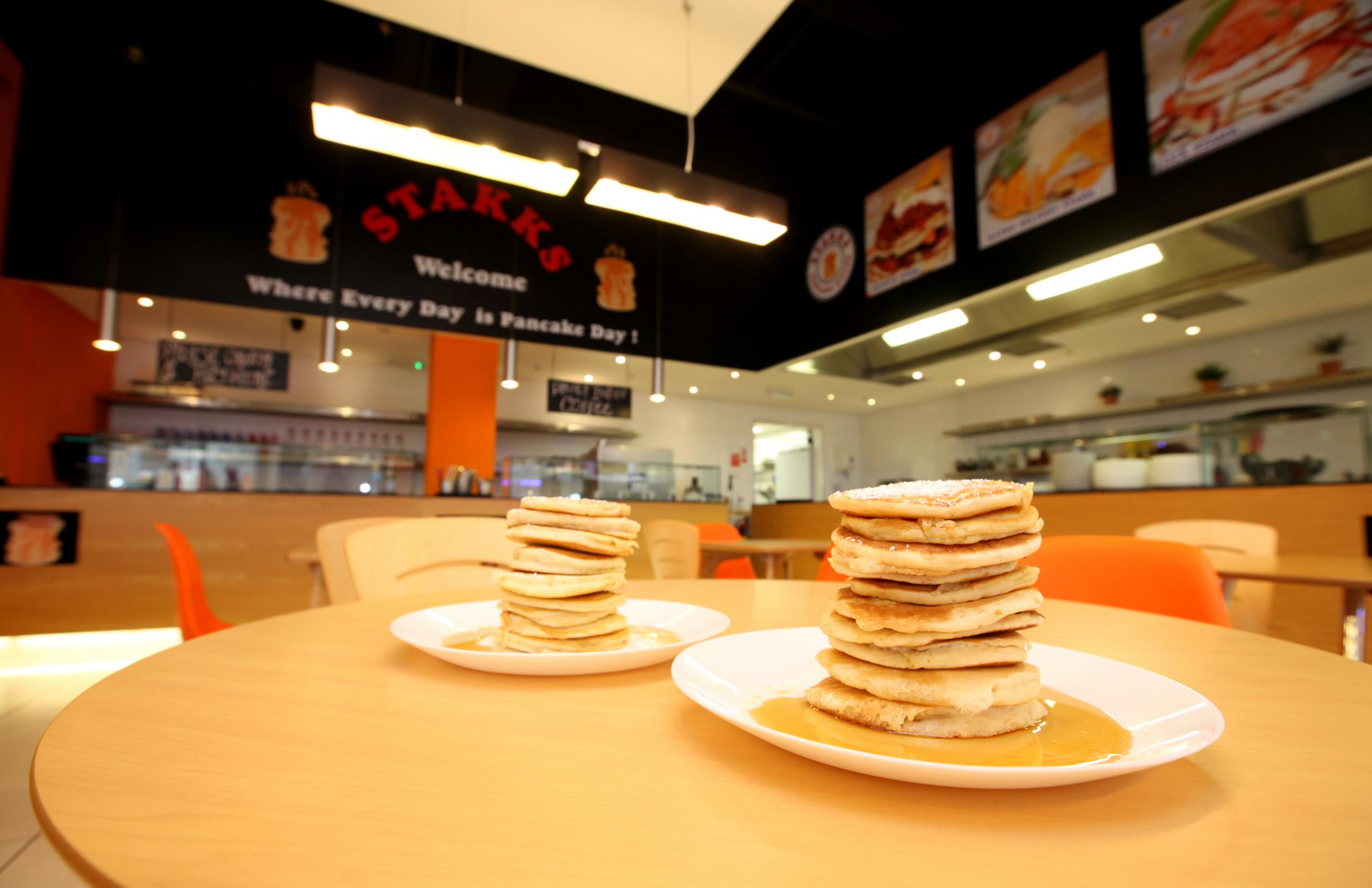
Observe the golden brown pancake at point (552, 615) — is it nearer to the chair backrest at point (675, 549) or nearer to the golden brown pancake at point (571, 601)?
the golden brown pancake at point (571, 601)

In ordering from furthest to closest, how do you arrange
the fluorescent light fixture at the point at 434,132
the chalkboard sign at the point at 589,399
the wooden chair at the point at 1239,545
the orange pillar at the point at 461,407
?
the chalkboard sign at the point at 589,399 → the orange pillar at the point at 461,407 → the fluorescent light fixture at the point at 434,132 → the wooden chair at the point at 1239,545

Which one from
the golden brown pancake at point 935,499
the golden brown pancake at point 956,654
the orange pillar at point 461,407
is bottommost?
the golden brown pancake at point 956,654

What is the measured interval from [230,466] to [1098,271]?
815 cm

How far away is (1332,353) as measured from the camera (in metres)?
6.15

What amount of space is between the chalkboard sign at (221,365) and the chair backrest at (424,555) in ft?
22.4

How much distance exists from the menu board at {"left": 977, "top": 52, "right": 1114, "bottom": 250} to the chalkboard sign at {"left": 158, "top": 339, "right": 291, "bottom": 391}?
287 inches

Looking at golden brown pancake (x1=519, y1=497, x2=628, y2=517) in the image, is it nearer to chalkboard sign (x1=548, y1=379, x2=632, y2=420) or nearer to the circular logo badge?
the circular logo badge

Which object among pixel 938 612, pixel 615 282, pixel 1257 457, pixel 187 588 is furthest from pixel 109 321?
pixel 1257 457

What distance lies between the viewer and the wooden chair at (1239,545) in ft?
7.67

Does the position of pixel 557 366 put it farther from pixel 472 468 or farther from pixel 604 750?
pixel 604 750

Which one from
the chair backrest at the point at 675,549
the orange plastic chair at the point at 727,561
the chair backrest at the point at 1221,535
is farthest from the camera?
the orange plastic chair at the point at 727,561

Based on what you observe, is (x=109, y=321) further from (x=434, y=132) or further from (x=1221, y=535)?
(x=1221, y=535)

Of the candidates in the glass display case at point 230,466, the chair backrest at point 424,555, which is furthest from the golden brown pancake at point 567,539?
the glass display case at point 230,466

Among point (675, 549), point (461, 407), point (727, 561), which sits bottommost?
point (727, 561)
